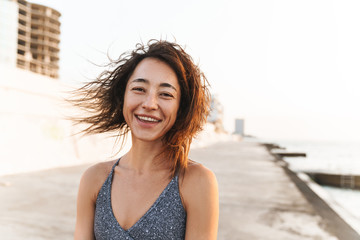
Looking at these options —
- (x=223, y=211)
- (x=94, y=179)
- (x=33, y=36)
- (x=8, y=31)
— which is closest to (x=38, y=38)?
(x=33, y=36)

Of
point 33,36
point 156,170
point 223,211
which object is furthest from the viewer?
point 33,36

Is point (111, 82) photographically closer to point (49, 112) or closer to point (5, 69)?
point (5, 69)

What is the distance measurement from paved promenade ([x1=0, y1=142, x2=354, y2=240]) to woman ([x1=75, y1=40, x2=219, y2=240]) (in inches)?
87.8

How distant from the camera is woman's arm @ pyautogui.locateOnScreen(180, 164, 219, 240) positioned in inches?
54.6

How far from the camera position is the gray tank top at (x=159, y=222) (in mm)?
1364

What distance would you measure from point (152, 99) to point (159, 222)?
1.71 feet

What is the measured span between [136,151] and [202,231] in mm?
495

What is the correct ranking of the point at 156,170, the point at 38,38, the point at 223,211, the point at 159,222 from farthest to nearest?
the point at 38,38 < the point at 223,211 < the point at 156,170 < the point at 159,222

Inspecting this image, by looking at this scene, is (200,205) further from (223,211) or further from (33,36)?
(33,36)

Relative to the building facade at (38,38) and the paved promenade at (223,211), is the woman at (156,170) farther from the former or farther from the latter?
the building facade at (38,38)

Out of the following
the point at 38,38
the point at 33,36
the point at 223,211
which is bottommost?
the point at 223,211

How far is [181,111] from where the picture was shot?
157 centimetres

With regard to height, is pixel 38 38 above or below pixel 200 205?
above

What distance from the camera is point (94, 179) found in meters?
1.60
